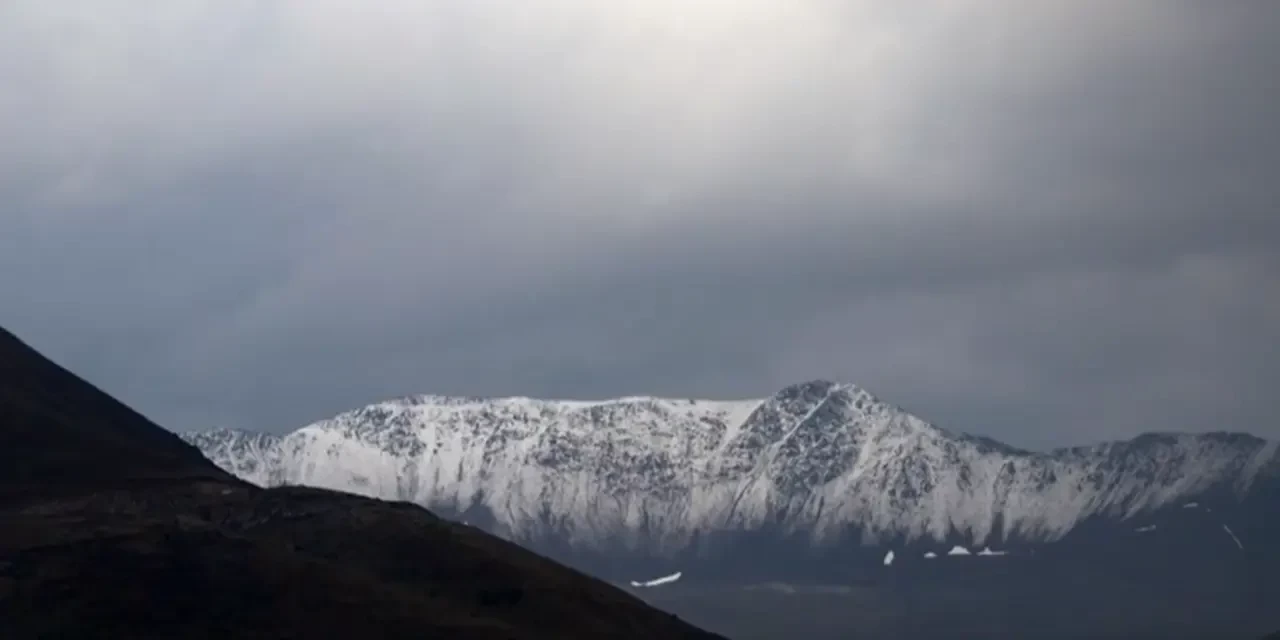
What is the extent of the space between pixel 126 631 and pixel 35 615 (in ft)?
35.7

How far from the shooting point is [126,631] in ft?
650

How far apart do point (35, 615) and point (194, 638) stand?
62.3 feet

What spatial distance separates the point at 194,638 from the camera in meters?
199

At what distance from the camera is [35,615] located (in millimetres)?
197000

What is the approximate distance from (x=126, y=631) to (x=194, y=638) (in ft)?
26.6
